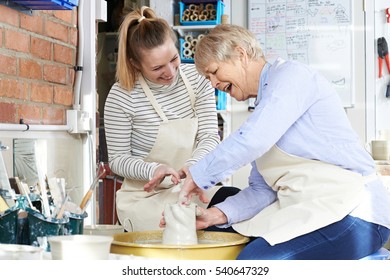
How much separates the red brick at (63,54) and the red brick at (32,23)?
5.1 inches

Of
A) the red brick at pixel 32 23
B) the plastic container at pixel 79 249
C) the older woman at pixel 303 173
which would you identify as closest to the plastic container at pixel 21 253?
the plastic container at pixel 79 249

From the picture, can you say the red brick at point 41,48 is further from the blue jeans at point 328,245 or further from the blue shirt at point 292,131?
the blue jeans at point 328,245

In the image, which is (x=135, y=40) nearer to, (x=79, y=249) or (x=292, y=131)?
(x=292, y=131)

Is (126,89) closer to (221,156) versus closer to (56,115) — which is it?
(56,115)

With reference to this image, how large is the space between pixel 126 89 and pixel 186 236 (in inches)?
30.8

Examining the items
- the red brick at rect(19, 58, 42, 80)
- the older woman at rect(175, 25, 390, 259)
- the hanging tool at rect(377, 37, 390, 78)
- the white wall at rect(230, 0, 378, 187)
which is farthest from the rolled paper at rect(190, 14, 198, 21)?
the older woman at rect(175, 25, 390, 259)

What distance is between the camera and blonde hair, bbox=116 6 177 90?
2.06m

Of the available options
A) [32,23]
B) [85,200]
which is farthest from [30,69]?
[85,200]

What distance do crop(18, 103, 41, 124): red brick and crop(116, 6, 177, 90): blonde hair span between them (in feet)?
1.00

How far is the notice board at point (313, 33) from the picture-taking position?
398 cm

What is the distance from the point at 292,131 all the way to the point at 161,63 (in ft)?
2.29

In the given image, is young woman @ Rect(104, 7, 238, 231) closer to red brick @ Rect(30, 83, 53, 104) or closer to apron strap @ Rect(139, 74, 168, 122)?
apron strap @ Rect(139, 74, 168, 122)

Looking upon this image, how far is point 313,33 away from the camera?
401cm

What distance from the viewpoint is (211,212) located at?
1668mm
